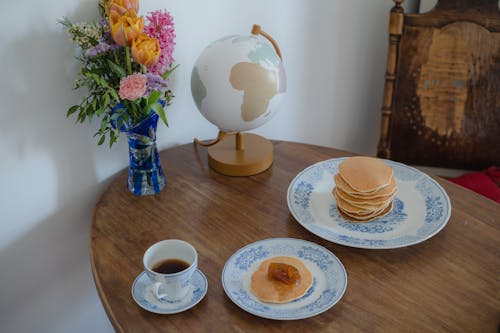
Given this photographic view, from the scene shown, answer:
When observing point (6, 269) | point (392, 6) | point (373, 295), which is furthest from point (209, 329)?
point (392, 6)

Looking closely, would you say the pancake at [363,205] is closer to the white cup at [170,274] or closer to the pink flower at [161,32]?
the white cup at [170,274]

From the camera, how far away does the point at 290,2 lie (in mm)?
1353

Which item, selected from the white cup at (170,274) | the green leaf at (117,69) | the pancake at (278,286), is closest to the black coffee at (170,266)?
the white cup at (170,274)

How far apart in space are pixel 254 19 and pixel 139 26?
1.64 feet

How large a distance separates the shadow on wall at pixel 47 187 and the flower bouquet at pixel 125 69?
44 millimetres

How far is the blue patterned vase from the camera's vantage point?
3.19ft

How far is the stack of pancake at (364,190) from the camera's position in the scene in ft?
2.92

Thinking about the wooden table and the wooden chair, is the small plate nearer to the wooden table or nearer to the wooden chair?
the wooden table

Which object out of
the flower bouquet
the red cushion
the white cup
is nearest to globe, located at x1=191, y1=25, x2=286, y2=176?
the flower bouquet

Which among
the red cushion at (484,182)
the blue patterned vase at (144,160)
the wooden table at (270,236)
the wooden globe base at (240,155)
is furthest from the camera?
the red cushion at (484,182)

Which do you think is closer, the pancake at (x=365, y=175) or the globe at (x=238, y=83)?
the pancake at (x=365, y=175)

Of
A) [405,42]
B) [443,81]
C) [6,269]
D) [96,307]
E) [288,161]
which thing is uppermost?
[405,42]

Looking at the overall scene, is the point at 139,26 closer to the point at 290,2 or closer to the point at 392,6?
the point at 290,2

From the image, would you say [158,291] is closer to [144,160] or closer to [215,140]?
[144,160]
